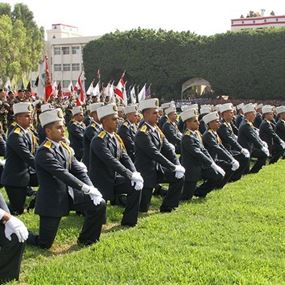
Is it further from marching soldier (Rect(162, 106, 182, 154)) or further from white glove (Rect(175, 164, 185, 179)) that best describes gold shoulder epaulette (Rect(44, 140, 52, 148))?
marching soldier (Rect(162, 106, 182, 154))

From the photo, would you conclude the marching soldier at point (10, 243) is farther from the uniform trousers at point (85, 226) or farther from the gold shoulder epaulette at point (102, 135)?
the gold shoulder epaulette at point (102, 135)

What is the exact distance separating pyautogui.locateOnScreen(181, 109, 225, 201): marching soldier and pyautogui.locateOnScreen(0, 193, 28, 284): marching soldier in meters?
4.29

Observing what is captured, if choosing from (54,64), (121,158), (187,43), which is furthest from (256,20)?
(121,158)

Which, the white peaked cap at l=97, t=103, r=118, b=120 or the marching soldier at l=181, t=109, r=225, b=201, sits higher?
the white peaked cap at l=97, t=103, r=118, b=120

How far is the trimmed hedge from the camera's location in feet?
150

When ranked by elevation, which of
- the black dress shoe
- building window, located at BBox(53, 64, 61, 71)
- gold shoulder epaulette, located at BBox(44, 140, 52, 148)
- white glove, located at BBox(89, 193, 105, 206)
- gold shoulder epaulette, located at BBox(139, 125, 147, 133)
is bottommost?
the black dress shoe

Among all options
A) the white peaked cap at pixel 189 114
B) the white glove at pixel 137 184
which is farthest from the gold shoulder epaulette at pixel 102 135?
the white peaked cap at pixel 189 114

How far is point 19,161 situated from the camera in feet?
24.9

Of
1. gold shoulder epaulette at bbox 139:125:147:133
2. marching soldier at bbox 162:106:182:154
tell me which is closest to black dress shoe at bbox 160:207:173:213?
gold shoulder epaulette at bbox 139:125:147:133

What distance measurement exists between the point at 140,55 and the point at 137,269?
1766 inches

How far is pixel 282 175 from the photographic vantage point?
11.0 m

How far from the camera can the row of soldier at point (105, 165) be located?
5.97 m

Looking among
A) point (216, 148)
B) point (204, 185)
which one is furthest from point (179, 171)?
point (216, 148)

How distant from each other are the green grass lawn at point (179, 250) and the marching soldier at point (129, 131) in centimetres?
172
